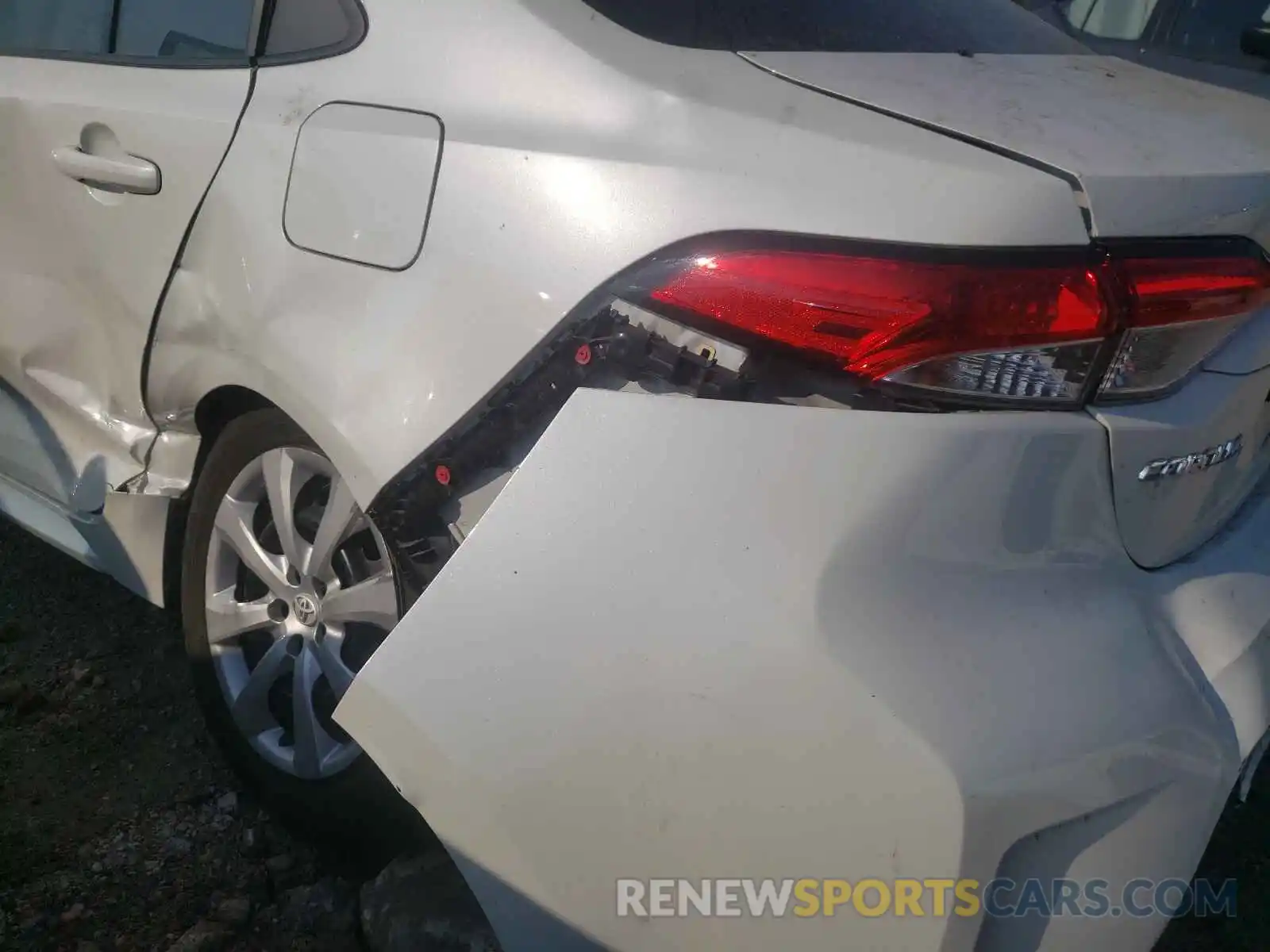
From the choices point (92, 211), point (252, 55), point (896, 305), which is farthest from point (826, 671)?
point (92, 211)

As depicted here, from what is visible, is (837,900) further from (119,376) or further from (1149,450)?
(119,376)

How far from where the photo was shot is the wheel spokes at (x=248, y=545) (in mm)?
2098

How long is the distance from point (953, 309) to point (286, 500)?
48.3 inches

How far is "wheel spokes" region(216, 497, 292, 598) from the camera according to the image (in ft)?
6.88

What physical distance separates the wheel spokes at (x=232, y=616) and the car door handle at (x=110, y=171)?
78 cm

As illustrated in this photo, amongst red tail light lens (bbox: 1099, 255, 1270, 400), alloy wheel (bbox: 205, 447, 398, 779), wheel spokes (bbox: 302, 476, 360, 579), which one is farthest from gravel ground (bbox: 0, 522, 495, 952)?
red tail light lens (bbox: 1099, 255, 1270, 400)

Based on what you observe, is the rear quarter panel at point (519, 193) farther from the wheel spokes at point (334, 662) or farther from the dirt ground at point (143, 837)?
the dirt ground at point (143, 837)

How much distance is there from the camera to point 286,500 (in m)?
2.03

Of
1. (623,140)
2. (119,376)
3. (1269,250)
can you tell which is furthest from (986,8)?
(119,376)

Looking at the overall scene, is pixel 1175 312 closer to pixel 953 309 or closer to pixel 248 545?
pixel 953 309

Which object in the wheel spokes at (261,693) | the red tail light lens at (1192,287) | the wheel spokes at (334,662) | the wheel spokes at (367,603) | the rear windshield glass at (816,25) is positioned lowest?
the wheel spokes at (261,693)

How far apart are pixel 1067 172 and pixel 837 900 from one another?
897 mm

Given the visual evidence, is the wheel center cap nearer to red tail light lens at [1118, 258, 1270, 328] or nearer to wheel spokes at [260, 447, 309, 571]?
wheel spokes at [260, 447, 309, 571]

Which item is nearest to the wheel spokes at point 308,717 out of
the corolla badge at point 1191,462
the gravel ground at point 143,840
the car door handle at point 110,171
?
the gravel ground at point 143,840
